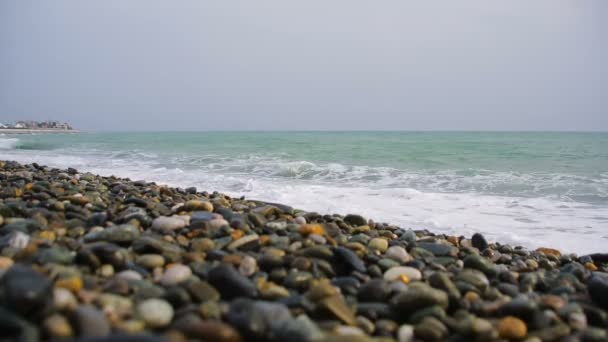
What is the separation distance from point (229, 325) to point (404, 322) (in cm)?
81

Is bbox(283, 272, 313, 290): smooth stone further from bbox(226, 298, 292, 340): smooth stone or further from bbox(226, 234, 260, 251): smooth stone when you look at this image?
bbox(226, 234, 260, 251): smooth stone

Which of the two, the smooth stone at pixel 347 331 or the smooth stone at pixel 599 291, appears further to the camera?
the smooth stone at pixel 599 291

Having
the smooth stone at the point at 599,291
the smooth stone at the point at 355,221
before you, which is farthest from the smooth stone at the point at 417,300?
the smooth stone at the point at 355,221

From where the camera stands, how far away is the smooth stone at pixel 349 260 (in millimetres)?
2287

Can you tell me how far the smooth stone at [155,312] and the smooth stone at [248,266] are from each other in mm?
557

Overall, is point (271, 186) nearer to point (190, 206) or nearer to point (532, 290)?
point (190, 206)

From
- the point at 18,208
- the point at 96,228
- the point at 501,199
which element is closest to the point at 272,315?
the point at 96,228

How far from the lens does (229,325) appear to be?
1.50m

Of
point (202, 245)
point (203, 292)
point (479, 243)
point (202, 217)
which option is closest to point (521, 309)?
point (203, 292)

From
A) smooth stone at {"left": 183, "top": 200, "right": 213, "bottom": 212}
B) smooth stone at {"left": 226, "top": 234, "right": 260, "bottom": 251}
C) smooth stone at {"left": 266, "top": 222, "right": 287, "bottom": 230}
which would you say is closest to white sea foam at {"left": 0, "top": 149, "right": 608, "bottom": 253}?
smooth stone at {"left": 266, "top": 222, "right": 287, "bottom": 230}

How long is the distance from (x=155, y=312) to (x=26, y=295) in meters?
0.42

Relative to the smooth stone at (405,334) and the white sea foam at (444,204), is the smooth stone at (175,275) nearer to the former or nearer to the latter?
the smooth stone at (405,334)

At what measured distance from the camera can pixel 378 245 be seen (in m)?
2.88

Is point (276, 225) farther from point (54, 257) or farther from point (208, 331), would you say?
point (208, 331)
